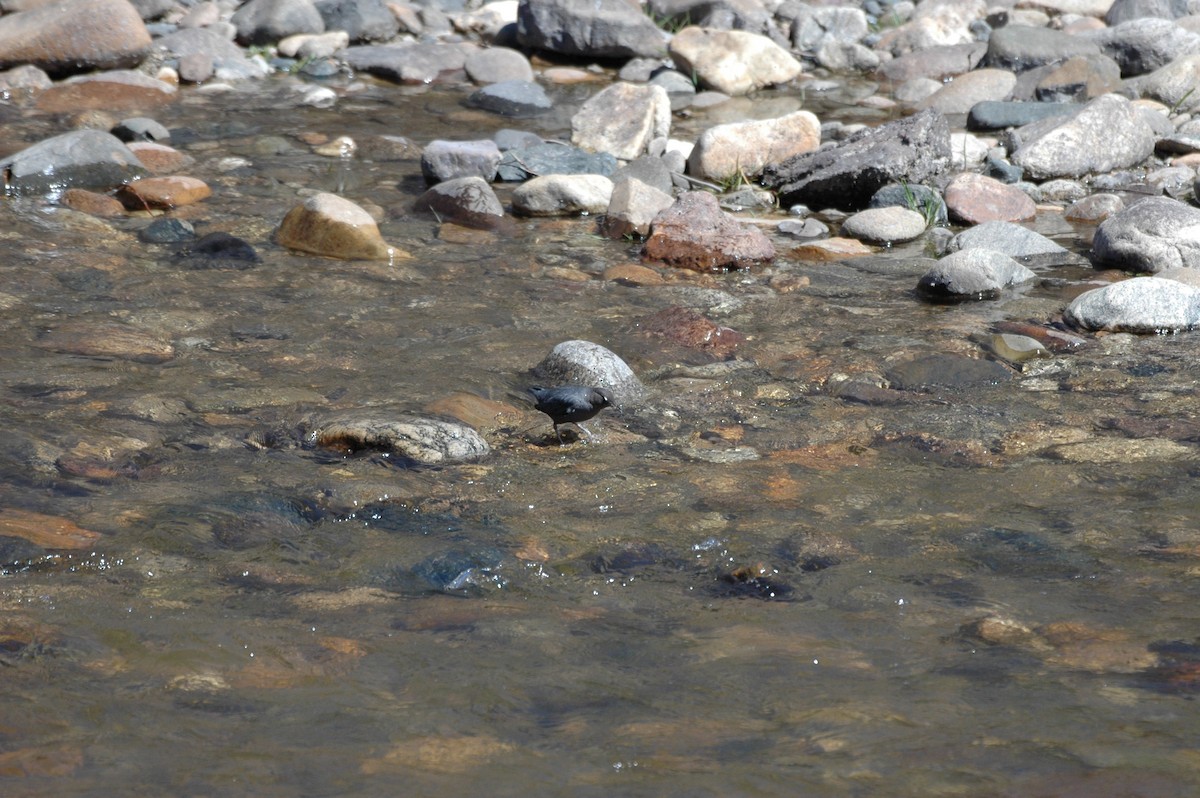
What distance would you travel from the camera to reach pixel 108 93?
8.45 m

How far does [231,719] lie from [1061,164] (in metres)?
6.15

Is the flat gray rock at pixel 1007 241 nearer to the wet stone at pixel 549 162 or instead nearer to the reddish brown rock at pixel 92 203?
the wet stone at pixel 549 162

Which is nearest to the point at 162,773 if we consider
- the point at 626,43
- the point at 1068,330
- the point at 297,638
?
the point at 297,638

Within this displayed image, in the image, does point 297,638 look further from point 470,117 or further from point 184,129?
point 470,117

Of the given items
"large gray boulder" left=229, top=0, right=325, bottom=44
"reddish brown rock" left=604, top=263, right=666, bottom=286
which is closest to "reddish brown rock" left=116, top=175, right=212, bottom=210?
"reddish brown rock" left=604, top=263, right=666, bottom=286

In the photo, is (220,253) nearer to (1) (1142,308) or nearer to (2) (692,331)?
(2) (692,331)

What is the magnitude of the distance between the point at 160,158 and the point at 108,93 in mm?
2072

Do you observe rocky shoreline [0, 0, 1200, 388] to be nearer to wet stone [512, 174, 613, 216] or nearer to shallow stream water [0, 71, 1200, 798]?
wet stone [512, 174, 613, 216]

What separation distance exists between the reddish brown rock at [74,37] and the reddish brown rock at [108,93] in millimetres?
182

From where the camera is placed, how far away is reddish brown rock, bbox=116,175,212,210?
597 cm

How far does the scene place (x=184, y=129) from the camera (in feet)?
25.3

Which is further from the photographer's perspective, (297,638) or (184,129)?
(184,129)

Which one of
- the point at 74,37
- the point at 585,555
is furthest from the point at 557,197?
the point at 74,37

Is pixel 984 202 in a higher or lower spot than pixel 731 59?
higher
